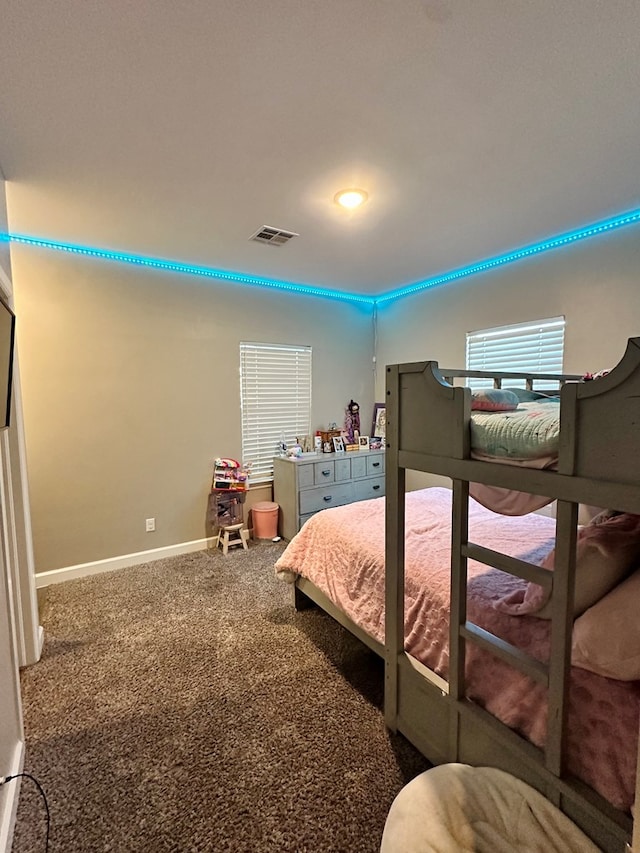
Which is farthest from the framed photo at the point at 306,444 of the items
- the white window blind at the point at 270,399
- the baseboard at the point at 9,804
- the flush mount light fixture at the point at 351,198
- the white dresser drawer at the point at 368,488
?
the baseboard at the point at 9,804

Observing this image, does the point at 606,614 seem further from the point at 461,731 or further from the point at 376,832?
the point at 376,832

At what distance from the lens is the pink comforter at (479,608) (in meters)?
1.01

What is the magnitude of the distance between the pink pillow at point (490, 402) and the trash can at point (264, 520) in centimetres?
287

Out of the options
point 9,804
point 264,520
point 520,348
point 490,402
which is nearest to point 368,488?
point 264,520

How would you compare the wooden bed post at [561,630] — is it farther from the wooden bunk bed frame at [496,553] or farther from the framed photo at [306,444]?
the framed photo at [306,444]

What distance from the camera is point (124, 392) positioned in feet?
10.8

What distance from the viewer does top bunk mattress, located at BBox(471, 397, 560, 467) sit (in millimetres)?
1052

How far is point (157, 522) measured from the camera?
347cm

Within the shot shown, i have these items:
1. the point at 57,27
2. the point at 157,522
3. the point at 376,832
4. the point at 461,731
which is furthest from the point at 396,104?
the point at 157,522

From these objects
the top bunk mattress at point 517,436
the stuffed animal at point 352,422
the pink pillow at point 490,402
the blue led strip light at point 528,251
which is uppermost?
the blue led strip light at point 528,251

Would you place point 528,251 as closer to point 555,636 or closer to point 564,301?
point 564,301

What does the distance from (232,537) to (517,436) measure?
3.27 meters

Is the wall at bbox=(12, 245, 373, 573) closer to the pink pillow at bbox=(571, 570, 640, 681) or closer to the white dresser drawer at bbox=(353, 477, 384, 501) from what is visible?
the white dresser drawer at bbox=(353, 477, 384, 501)

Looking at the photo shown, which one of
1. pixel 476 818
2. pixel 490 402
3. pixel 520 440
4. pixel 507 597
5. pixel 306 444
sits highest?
pixel 490 402
